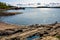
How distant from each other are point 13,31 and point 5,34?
1574 mm

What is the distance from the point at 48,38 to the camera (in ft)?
Answer: 82.7

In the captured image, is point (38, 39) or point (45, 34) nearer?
point (38, 39)

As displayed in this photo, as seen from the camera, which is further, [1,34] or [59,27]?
[59,27]

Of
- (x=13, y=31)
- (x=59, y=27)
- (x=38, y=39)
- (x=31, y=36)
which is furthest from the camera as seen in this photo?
(x=59, y=27)

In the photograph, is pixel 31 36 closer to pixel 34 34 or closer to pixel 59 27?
pixel 34 34

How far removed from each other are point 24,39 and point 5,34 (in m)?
4.81

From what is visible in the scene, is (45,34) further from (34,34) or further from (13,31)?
(13,31)

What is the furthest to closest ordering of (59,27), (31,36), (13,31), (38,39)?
(59,27) < (13,31) < (31,36) < (38,39)

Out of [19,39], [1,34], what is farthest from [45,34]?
[1,34]

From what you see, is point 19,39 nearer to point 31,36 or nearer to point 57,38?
point 31,36

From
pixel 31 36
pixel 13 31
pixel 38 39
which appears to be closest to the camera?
pixel 38 39

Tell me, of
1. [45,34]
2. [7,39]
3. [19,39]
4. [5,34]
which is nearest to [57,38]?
[45,34]

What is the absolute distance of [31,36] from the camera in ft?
90.5

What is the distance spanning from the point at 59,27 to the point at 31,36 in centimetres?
841
